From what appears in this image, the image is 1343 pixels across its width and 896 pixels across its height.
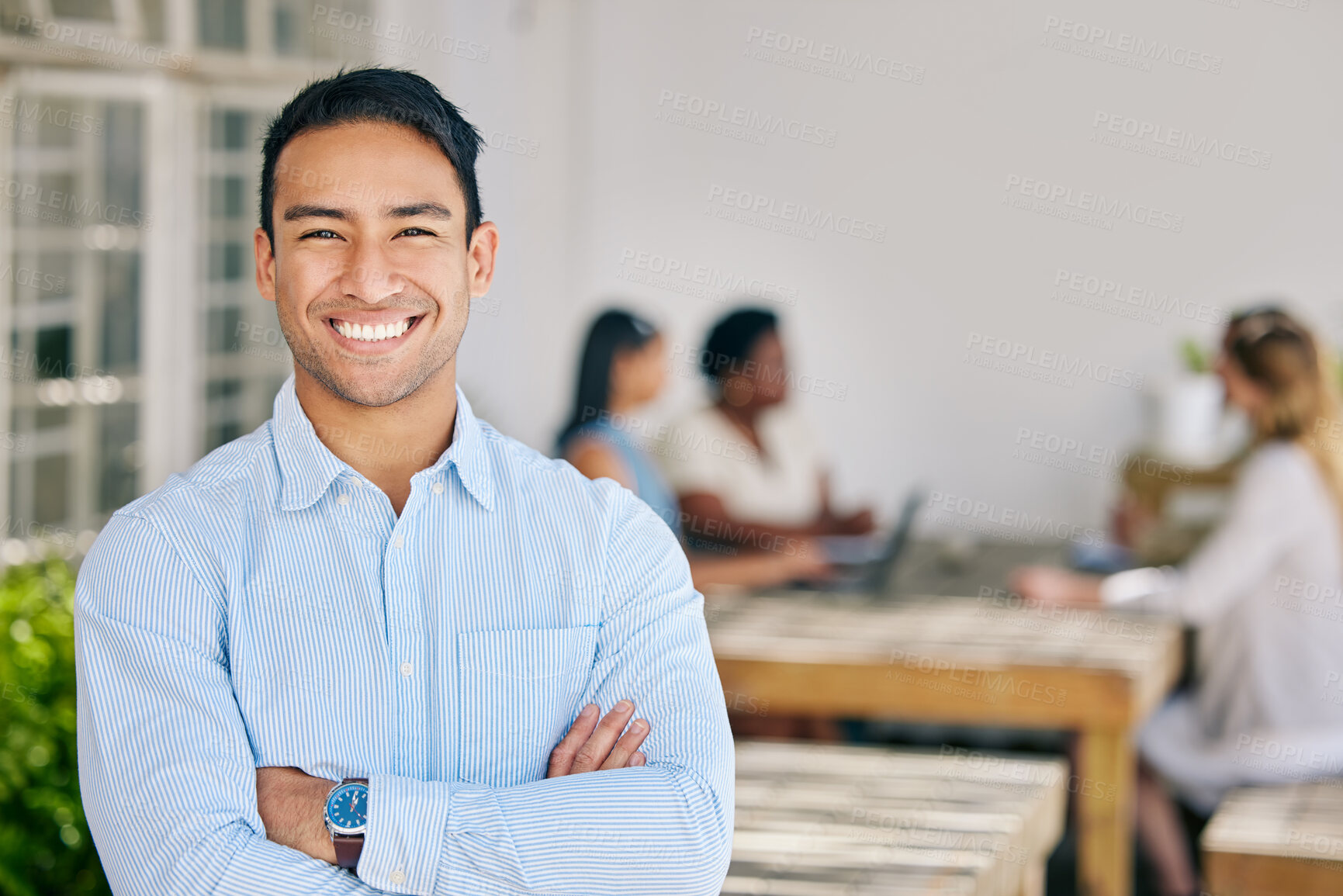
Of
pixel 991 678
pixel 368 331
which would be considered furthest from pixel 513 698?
pixel 991 678

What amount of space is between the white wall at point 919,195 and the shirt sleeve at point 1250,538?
309 cm

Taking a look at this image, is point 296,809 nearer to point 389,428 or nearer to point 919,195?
point 389,428

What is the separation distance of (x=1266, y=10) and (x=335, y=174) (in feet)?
19.3

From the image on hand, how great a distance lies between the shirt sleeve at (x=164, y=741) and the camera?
121cm

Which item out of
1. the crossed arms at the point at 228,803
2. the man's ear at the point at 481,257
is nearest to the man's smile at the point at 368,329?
the man's ear at the point at 481,257

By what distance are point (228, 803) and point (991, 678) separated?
2.09 meters

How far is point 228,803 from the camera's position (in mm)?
1229

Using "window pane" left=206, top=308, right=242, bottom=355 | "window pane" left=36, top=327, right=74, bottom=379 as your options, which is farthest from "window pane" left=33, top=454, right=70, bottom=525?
"window pane" left=206, top=308, right=242, bottom=355

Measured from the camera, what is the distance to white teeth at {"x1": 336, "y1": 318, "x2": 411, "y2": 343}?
130 cm

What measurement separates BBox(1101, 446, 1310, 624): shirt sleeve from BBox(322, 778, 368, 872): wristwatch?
102 inches

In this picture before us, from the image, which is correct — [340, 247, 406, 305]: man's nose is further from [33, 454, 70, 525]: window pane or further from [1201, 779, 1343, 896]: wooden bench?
[33, 454, 70, 525]: window pane

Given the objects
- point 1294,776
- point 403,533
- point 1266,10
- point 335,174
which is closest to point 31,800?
point 403,533

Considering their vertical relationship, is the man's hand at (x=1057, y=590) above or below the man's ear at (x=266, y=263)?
below

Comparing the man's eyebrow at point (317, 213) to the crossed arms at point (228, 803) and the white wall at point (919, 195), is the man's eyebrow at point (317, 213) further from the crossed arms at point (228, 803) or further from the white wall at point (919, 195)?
the white wall at point (919, 195)
